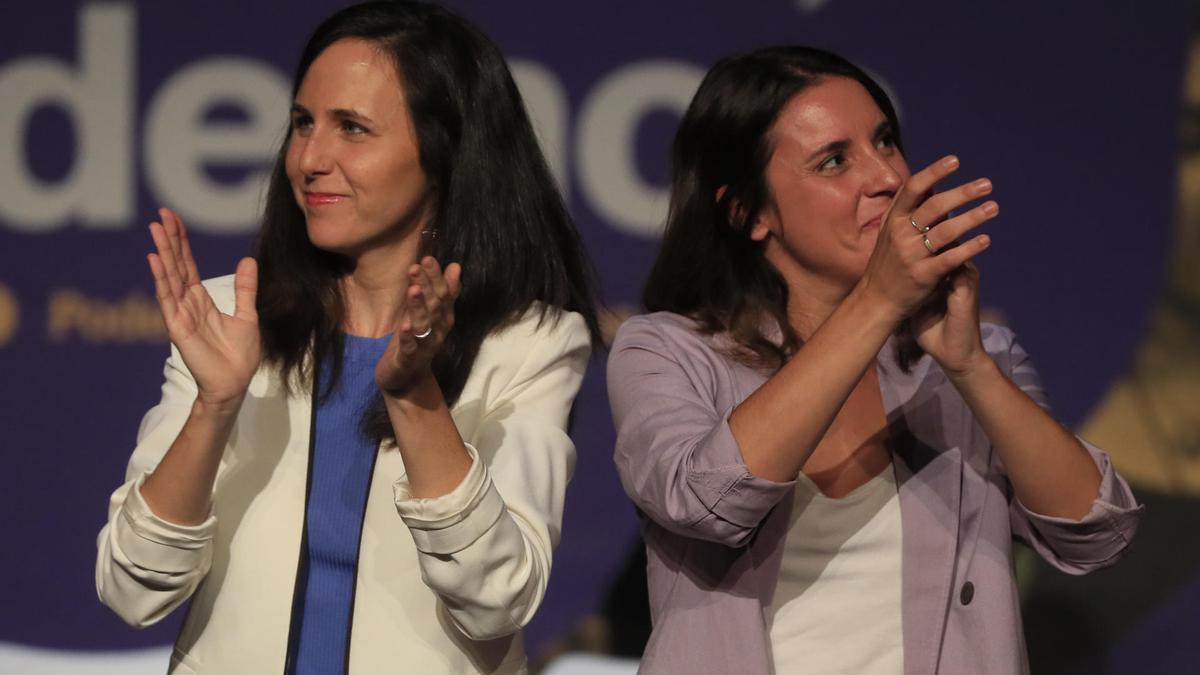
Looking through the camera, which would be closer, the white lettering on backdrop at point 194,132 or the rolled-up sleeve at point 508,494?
the rolled-up sleeve at point 508,494

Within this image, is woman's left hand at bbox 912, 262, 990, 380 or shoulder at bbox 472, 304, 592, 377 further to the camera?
shoulder at bbox 472, 304, 592, 377

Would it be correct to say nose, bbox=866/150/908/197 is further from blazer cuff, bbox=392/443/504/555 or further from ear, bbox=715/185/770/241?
blazer cuff, bbox=392/443/504/555

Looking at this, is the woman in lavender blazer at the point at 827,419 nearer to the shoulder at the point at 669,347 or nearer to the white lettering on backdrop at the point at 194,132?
the shoulder at the point at 669,347

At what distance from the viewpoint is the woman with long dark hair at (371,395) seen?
1.96m

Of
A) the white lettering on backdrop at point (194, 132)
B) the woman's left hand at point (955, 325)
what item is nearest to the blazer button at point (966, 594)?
the woman's left hand at point (955, 325)

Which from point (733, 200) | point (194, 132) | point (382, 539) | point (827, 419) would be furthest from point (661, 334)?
point (194, 132)

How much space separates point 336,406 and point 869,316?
2.57 ft

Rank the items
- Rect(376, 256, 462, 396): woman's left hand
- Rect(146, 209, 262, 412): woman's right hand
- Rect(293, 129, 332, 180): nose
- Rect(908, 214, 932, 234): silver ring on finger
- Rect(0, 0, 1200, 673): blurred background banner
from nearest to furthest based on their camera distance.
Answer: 1. Rect(376, 256, 462, 396): woman's left hand
2. Rect(908, 214, 932, 234): silver ring on finger
3. Rect(146, 209, 262, 412): woman's right hand
4. Rect(293, 129, 332, 180): nose
5. Rect(0, 0, 1200, 673): blurred background banner

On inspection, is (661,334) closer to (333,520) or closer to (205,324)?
(333,520)

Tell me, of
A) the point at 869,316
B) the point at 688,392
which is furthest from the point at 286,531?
the point at 869,316

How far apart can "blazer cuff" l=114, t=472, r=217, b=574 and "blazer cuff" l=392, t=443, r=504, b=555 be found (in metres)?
0.31

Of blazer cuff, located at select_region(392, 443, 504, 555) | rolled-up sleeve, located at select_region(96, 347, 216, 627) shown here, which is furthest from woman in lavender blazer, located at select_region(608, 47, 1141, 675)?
rolled-up sleeve, located at select_region(96, 347, 216, 627)

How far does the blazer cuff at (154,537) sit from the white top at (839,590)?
79 cm

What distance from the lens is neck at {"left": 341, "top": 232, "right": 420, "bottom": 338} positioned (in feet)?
7.54
